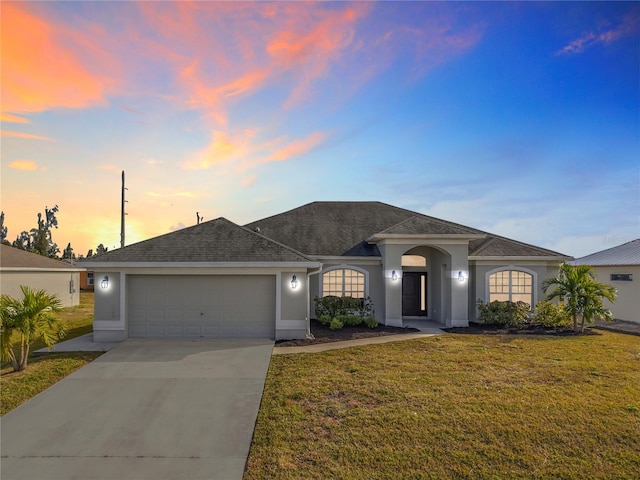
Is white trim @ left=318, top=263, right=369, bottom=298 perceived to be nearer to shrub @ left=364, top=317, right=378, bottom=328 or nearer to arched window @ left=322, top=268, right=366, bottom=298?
arched window @ left=322, top=268, right=366, bottom=298

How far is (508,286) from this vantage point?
1512cm

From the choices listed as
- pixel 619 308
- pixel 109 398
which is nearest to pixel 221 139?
pixel 109 398

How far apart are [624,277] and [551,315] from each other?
717 cm

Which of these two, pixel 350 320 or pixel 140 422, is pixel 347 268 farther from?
pixel 140 422

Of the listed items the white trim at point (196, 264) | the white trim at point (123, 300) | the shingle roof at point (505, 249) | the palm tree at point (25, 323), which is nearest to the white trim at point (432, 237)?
the shingle roof at point (505, 249)

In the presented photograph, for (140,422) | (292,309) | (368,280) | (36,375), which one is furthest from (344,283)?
(36,375)

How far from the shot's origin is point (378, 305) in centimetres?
1531

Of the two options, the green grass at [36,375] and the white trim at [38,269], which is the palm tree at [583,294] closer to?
the green grass at [36,375]

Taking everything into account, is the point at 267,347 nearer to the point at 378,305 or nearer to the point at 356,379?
the point at 356,379

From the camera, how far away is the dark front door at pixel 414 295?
1678 centimetres

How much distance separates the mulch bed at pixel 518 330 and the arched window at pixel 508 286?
1305 mm

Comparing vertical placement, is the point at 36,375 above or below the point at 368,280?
below

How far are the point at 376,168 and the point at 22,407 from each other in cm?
1804

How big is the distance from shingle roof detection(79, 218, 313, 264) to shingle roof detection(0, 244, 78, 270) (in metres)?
12.5
